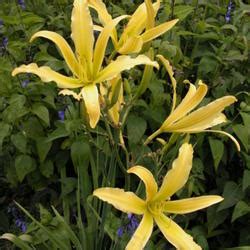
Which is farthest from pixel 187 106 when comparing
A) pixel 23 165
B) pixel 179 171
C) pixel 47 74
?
pixel 23 165

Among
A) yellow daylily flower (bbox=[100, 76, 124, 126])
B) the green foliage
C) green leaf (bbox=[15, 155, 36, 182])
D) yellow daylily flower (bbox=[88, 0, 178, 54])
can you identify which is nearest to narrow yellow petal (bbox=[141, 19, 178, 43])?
yellow daylily flower (bbox=[88, 0, 178, 54])

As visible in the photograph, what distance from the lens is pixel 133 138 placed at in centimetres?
236

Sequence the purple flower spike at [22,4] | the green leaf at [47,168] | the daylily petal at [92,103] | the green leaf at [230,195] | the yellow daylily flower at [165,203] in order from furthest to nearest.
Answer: the purple flower spike at [22,4] < the green leaf at [47,168] < the green leaf at [230,195] < the yellow daylily flower at [165,203] < the daylily petal at [92,103]

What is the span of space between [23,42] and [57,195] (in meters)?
0.76

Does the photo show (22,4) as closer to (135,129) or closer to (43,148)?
(43,148)

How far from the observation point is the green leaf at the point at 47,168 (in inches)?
98.3

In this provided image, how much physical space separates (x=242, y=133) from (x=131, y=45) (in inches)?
37.5

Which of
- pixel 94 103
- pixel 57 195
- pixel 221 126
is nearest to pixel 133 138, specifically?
pixel 221 126

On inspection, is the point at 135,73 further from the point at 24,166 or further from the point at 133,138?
the point at 24,166

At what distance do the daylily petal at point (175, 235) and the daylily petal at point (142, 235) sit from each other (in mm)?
35

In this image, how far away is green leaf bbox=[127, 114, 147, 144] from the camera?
7.75ft

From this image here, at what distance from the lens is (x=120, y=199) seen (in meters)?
1.47

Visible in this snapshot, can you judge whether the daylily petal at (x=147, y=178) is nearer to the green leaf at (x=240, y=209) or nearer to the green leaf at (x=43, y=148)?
the green leaf at (x=240, y=209)

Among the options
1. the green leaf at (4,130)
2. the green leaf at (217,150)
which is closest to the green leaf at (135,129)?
the green leaf at (217,150)
